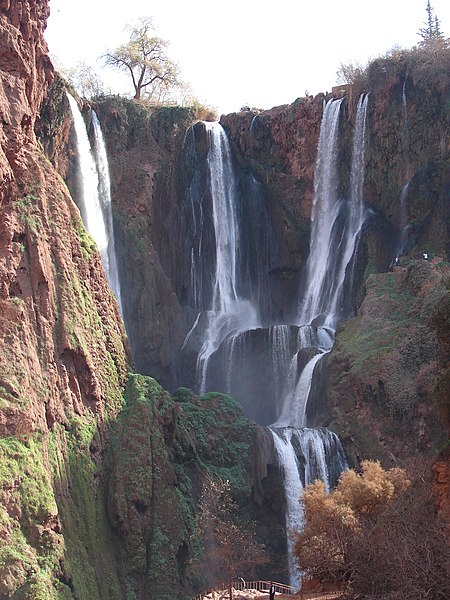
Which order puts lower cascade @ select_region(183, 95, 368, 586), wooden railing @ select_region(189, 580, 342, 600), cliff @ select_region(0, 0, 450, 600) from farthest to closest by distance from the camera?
lower cascade @ select_region(183, 95, 368, 586) < cliff @ select_region(0, 0, 450, 600) < wooden railing @ select_region(189, 580, 342, 600)

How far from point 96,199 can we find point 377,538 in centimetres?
2949

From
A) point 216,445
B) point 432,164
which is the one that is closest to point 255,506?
point 216,445

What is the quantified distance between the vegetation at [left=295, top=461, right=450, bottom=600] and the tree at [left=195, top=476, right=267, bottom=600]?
2673mm

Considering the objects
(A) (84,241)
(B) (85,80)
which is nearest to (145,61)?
(B) (85,80)

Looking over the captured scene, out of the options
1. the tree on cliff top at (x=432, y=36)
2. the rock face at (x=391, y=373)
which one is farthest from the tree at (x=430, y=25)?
the rock face at (x=391, y=373)

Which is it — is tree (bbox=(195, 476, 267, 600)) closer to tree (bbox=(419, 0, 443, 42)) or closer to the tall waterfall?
the tall waterfall

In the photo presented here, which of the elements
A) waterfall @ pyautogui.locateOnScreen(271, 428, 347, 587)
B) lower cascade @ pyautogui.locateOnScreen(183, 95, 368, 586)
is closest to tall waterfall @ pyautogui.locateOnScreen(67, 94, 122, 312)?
lower cascade @ pyautogui.locateOnScreen(183, 95, 368, 586)

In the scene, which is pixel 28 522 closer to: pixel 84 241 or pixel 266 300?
pixel 84 241

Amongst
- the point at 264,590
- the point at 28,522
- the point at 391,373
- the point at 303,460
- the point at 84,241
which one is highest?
the point at 84,241

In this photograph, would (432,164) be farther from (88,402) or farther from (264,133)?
(88,402)

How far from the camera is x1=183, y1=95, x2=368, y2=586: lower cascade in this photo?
41.8 meters

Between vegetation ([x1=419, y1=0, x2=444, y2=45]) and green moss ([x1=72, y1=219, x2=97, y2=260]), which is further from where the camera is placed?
vegetation ([x1=419, y1=0, x2=444, y2=45])

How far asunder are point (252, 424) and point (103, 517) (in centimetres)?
925

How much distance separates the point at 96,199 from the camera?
45781mm
